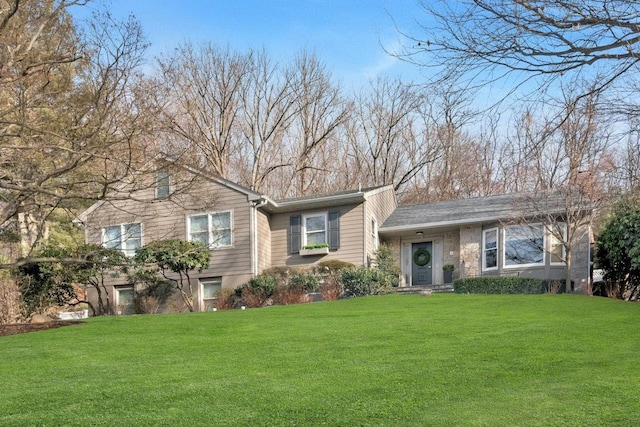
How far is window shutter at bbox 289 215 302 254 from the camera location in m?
19.6

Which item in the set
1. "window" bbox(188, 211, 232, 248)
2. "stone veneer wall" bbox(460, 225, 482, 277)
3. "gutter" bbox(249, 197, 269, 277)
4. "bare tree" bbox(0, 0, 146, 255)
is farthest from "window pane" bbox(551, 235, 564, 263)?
"bare tree" bbox(0, 0, 146, 255)

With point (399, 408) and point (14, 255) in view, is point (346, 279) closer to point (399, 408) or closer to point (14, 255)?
point (399, 408)

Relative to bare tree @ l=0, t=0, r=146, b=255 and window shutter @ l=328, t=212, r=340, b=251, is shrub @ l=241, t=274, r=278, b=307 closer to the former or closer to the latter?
window shutter @ l=328, t=212, r=340, b=251

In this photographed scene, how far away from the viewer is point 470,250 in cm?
1869

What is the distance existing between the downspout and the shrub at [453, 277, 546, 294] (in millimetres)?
6837

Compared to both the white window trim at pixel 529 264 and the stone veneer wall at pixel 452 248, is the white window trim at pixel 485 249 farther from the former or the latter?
the stone veneer wall at pixel 452 248

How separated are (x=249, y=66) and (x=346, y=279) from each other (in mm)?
16899

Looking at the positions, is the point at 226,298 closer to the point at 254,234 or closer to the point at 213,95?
the point at 254,234

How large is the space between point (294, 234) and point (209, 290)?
3535mm

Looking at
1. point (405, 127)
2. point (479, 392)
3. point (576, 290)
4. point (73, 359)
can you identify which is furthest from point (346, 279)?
point (405, 127)

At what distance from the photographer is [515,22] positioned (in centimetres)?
458

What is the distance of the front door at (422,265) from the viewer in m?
19.9

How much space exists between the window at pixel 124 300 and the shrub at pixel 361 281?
316 inches

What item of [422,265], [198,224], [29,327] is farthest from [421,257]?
[29,327]
